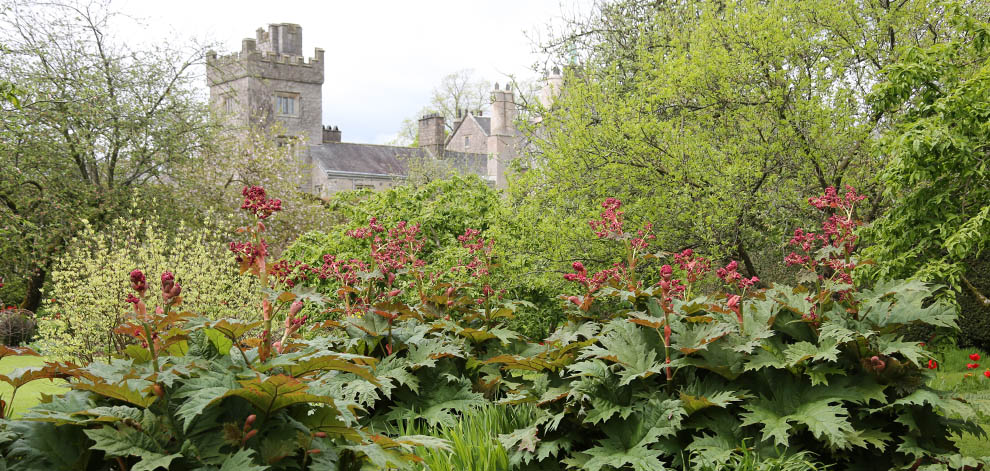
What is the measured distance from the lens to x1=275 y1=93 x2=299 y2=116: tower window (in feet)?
133

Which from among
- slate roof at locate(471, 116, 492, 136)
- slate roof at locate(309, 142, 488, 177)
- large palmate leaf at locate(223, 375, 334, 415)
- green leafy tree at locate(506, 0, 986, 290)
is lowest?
large palmate leaf at locate(223, 375, 334, 415)

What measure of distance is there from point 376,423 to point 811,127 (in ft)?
17.1

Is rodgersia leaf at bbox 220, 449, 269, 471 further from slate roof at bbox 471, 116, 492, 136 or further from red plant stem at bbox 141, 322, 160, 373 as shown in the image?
slate roof at bbox 471, 116, 492, 136

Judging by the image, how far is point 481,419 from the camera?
3.92 m

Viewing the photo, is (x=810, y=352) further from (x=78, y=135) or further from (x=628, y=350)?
(x=78, y=135)

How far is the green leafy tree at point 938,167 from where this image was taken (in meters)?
4.95

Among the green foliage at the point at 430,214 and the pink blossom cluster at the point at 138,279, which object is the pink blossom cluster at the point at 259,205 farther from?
the green foliage at the point at 430,214

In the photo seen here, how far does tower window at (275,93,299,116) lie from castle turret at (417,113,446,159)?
24.4 feet

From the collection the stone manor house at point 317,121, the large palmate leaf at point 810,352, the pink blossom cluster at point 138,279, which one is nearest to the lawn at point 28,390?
the pink blossom cluster at point 138,279

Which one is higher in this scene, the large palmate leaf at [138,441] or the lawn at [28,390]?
the large palmate leaf at [138,441]

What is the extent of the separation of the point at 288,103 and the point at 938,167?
39228mm

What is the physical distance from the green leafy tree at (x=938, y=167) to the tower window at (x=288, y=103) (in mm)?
38382

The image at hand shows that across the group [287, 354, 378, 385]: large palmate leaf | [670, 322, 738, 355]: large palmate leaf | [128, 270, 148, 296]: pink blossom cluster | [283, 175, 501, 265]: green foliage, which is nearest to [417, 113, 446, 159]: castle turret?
[283, 175, 501, 265]: green foliage

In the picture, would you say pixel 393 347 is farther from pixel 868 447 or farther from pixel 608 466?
pixel 868 447
